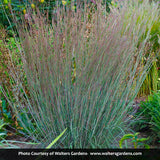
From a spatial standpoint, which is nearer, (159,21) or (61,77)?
(61,77)

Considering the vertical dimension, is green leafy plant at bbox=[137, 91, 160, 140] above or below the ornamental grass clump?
below

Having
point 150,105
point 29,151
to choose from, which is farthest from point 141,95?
point 29,151

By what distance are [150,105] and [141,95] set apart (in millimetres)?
1315

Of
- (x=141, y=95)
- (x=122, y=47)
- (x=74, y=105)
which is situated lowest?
(x=141, y=95)

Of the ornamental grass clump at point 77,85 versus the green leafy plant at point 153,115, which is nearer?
the ornamental grass clump at point 77,85

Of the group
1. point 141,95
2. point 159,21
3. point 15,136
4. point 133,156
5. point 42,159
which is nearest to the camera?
point 133,156

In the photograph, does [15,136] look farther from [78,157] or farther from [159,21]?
[159,21]

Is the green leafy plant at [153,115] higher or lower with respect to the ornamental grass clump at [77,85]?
lower

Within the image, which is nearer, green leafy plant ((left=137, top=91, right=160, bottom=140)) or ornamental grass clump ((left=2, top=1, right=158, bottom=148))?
ornamental grass clump ((left=2, top=1, right=158, bottom=148))

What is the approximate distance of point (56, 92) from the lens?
82.1 inches

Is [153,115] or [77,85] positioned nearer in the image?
[77,85]

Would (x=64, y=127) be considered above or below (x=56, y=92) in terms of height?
below

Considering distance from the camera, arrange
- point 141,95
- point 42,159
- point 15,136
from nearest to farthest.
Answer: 1. point 42,159
2. point 15,136
3. point 141,95

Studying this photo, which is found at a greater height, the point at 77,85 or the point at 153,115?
the point at 77,85
